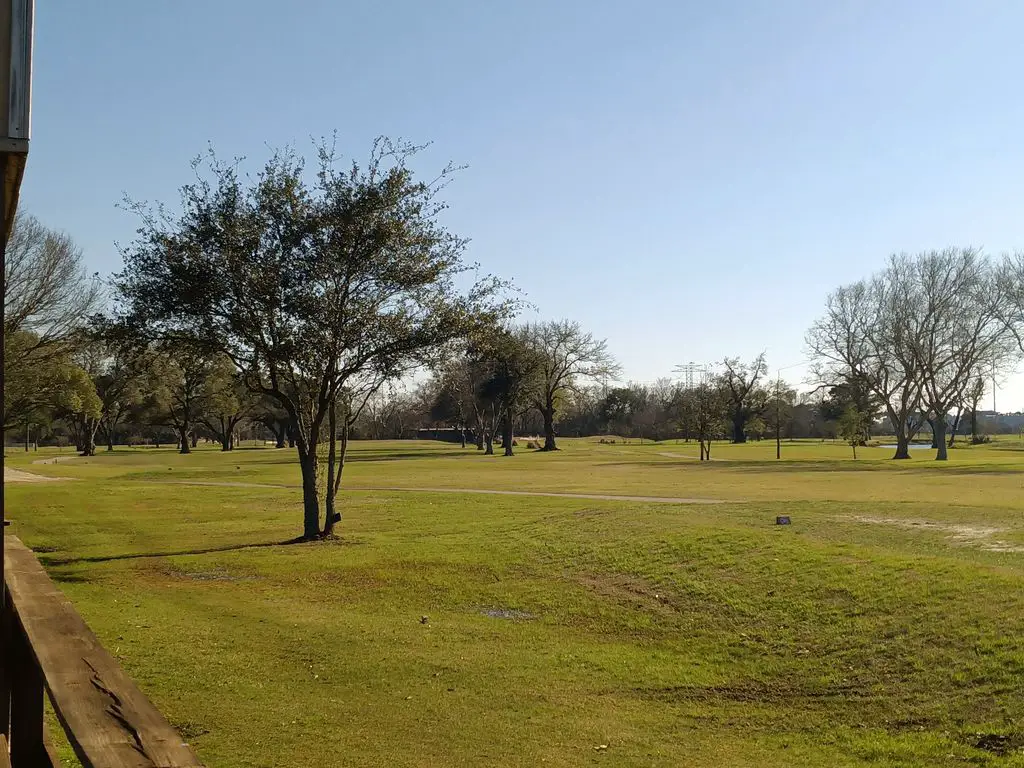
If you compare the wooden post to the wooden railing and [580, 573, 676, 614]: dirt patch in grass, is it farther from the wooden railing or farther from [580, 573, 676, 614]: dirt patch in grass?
[580, 573, 676, 614]: dirt patch in grass

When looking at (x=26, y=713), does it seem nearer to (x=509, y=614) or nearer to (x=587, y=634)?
(x=587, y=634)

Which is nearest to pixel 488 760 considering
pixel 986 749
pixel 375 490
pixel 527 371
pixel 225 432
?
pixel 986 749

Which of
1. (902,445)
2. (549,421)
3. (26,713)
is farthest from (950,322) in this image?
(26,713)

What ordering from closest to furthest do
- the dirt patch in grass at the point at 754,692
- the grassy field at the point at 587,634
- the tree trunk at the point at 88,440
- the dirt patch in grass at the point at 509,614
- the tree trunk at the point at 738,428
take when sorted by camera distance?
the grassy field at the point at 587,634 < the dirt patch in grass at the point at 754,692 < the dirt patch in grass at the point at 509,614 < the tree trunk at the point at 88,440 < the tree trunk at the point at 738,428

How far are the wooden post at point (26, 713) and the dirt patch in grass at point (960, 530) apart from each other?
16249mm

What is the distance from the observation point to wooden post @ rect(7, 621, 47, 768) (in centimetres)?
473

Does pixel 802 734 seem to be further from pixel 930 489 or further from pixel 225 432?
pixel 225 432

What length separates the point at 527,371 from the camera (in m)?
89.7

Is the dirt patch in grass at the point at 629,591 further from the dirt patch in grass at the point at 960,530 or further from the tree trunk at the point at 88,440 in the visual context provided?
the tree trunk at the point at 88,440

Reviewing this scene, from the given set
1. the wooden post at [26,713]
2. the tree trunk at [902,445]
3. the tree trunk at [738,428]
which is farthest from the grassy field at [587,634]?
the tree trunk at [738,428]

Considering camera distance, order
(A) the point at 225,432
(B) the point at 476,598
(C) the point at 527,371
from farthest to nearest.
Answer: (A) the point at 225,432, (C) the point at 527,371, (B) the point at 476,598

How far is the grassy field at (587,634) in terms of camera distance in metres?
9.86

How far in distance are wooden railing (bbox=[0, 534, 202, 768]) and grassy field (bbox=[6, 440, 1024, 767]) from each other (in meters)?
3.88

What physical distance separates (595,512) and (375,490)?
1661 centimetres
